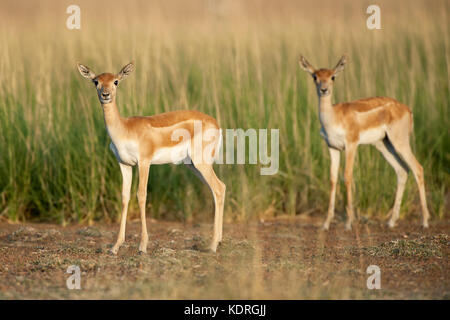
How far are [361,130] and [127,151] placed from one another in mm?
3568

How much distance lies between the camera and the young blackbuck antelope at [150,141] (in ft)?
22.6

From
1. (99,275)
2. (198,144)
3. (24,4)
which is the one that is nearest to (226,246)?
(198,144)

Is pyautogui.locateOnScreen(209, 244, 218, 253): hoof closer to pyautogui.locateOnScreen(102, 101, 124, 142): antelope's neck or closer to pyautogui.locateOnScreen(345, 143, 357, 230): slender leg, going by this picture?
pyautogui.locateOnScreen(102, 101, 124, 142): antelope's neck

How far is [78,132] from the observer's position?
31.0 ft

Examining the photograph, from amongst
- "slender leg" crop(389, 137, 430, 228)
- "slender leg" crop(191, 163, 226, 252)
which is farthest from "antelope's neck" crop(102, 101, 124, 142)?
"slender leg" crop(389, 137, 430, 228)

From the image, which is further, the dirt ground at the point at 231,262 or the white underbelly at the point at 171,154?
the white underbelly at the point at 171,154

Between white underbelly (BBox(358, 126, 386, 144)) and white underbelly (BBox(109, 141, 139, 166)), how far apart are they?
3.49 meters

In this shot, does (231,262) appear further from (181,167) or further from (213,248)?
(181,167)

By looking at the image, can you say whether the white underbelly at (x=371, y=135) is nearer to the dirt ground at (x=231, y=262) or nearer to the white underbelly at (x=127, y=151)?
the dirt ground at (x=231, y=262)

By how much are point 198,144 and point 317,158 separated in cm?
318

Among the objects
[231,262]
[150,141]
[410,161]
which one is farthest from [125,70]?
[410,161]

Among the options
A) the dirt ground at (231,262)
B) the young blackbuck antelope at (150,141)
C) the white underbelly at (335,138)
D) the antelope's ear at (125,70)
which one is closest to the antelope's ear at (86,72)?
the young blackbuck antelope at (150,141)

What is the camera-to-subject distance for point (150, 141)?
6996 mm
